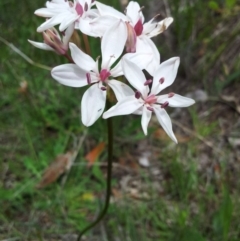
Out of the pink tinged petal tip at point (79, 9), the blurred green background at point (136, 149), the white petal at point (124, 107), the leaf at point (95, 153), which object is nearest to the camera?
the white petal at point (124, 107)

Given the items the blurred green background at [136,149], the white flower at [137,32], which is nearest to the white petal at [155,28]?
the white flower at [137,32]

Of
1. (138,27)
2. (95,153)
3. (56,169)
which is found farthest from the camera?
(95,153)

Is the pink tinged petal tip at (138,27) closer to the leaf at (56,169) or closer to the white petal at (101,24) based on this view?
the white petal at (101,24)

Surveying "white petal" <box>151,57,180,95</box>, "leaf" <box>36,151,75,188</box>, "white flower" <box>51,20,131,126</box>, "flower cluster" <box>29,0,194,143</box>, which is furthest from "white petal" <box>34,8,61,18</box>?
"leaf" <box>36,151,75,188</box>

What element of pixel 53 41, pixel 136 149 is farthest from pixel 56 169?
pixel 53 41

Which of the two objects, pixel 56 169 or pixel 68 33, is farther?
pixel 56 169

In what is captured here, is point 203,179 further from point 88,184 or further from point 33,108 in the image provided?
point 33,108

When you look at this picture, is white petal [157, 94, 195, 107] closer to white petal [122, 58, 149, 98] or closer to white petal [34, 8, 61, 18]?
white petal [122, 58, 149, 98]

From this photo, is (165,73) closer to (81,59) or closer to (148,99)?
(148,99)

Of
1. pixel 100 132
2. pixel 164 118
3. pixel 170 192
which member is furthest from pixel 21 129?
pixel 164 118
